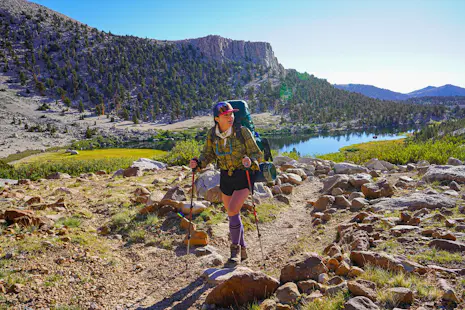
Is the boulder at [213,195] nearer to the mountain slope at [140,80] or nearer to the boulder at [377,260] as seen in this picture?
the boulder at [377,260]

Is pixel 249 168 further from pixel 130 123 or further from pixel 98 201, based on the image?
pixel 130 123

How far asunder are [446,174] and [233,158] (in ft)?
22.0

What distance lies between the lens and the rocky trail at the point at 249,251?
3039mm

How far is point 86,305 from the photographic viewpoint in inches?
139

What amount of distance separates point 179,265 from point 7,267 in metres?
2.50

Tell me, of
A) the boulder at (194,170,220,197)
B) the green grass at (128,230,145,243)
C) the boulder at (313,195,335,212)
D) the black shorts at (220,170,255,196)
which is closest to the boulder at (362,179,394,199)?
the boulder at (313,195,335,212)

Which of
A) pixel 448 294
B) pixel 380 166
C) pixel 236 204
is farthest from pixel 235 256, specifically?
pixel 380 166

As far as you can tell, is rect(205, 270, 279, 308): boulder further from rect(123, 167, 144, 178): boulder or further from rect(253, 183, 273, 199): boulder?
rect(123, 167, 144, 178): boulder

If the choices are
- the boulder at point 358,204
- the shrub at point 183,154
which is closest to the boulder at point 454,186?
the boulder at point 358,204

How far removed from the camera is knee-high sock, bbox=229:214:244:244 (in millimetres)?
4703

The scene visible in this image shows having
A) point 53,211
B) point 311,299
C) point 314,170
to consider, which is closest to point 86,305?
point 311,299

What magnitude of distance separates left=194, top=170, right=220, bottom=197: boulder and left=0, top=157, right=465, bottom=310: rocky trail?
4 centimetres

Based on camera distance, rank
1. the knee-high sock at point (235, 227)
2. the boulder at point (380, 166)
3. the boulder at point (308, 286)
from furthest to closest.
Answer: the boulder at point (380, 166), the knee-high sock at point (235, 227), the boulder at point (308, 286)

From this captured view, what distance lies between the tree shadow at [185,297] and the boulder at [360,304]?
2.14 metres
